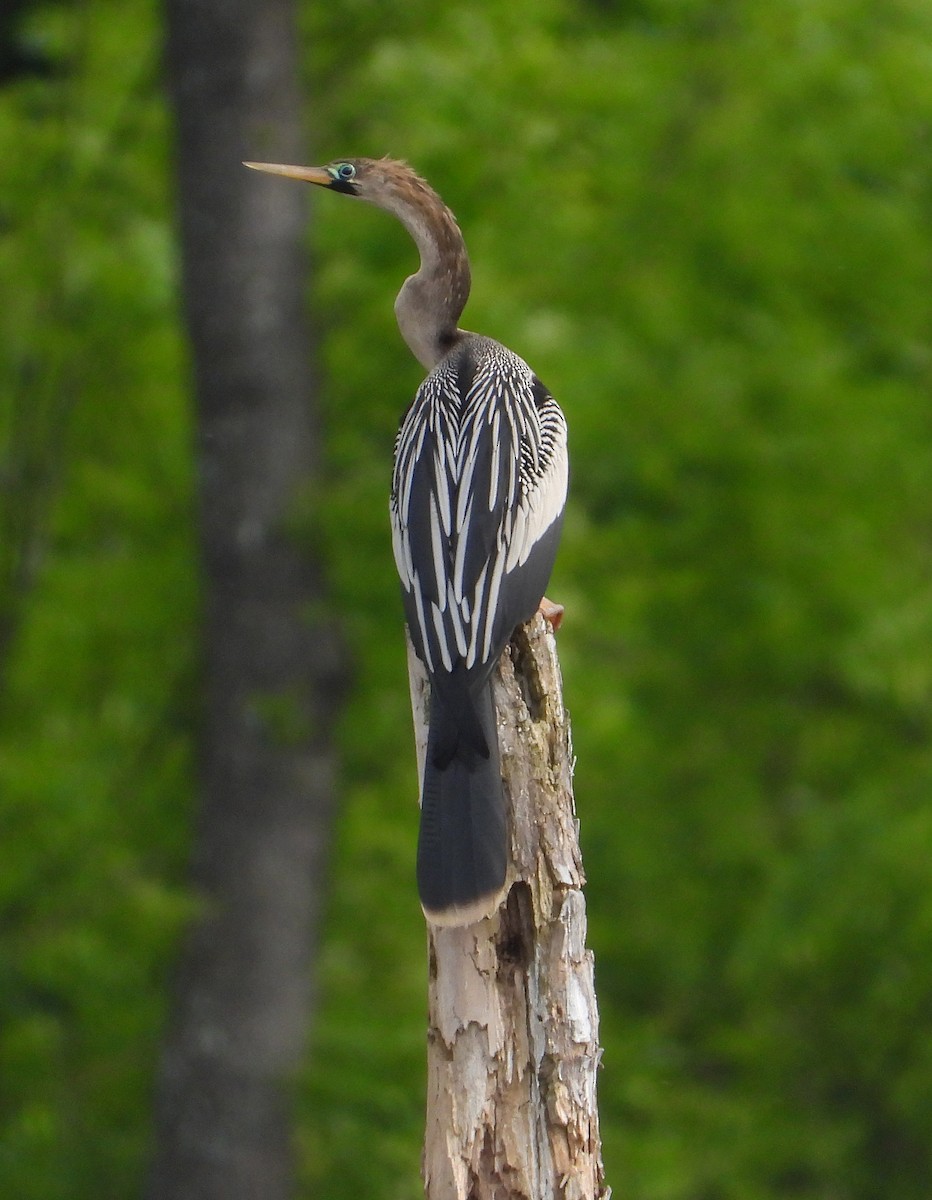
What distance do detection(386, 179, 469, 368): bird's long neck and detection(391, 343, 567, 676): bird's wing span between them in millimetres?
221

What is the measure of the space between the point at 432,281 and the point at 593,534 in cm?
291

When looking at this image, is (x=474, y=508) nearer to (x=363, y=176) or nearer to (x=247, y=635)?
(x=363, y=176)

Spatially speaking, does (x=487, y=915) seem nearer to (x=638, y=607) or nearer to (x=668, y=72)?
(x=638, y=607)

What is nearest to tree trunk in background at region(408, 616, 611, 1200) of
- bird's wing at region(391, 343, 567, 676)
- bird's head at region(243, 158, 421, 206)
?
bird's wing at region(391, 343, 567, 676)

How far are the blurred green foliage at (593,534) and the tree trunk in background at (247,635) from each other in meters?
0.21

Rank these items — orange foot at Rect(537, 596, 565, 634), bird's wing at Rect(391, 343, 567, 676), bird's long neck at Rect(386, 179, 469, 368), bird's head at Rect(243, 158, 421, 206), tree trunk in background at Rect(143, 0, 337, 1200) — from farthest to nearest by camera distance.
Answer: tree trunk in background at Rect(143, 0, 337, 1200) → bird's head at Rect(243, 158, 421, 206) → bird's long neck at Rect(386, 179, 469, 368) → orange foot at Rect(537, 596, 565, 634) → bird's wing at Rect(391, 343, 567, 676)

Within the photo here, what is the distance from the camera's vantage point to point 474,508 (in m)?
3.69

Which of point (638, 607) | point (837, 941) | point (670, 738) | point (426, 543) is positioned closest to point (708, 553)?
point (638, 607)

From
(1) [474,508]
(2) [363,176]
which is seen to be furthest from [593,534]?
(1) [474,508]

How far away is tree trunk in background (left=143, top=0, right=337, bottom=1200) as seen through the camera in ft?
23.1

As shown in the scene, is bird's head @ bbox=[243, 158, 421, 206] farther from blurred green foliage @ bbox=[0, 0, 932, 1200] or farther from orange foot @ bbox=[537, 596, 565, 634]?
blurred green foliage @ bbox=[0, 0, 932, 1200]

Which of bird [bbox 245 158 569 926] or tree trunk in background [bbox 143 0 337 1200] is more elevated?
tree trunk in background [bbox 143 0 337 1200]

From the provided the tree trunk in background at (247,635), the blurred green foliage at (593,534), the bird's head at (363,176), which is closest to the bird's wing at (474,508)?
the bird's head at (363,176)

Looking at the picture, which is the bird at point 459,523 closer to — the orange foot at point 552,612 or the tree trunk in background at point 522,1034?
the orange foot at point 552,612
